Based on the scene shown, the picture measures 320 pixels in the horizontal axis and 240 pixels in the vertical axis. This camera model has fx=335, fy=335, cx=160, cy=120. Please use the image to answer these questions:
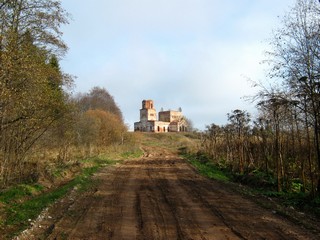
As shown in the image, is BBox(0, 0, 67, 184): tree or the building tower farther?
the building tower

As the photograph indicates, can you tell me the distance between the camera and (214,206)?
1076cm

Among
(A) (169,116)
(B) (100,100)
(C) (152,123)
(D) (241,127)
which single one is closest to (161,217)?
(D) (241,127)

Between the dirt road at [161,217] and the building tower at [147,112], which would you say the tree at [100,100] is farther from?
the dirt road at [161,217]

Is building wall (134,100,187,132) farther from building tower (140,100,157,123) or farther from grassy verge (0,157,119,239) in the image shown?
grassy verge (0,157,119,239)

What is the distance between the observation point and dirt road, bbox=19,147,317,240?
7.62 meters

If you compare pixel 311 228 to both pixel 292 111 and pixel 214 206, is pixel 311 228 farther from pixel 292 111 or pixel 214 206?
pixel 292 111

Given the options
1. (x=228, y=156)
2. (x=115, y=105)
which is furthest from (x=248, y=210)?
(x=115, y=105)

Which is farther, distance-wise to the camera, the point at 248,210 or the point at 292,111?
the point at 292,111

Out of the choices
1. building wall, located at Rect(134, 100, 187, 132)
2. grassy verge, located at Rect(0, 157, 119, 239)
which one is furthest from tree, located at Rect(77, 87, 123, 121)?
grassy verge, located at Rect(0, 157, 119, 239)

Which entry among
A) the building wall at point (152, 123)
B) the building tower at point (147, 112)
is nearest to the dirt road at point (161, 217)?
the building wall at point (152, 123)

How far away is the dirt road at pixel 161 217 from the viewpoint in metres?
7.62

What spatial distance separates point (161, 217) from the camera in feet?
30.2

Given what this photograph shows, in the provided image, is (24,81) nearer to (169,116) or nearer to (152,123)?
(152,123)

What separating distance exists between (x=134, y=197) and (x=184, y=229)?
459 cm
